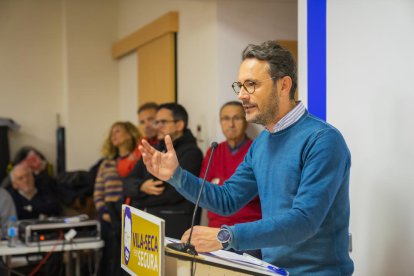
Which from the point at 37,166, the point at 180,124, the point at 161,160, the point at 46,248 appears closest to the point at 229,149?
the point at 180,124

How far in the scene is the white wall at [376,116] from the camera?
216 cm

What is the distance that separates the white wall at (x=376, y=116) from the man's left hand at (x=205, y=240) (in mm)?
910

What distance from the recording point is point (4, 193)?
452cm

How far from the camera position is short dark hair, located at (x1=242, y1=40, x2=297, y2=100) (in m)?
1.87

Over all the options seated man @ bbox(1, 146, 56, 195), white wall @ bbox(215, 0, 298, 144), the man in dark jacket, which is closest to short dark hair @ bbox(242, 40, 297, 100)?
the man in dark jacket

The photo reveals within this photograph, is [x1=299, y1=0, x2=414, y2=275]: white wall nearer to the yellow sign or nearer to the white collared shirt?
the white collared shirt

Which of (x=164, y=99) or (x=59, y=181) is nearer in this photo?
(x=164, y=99)

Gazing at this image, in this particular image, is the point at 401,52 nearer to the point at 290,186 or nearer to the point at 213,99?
the point at 290,186

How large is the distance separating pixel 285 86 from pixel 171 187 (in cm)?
180

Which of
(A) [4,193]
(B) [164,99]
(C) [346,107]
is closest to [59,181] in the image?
(A) [4,193]

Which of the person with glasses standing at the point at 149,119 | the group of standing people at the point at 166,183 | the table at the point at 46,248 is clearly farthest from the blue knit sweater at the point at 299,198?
the person with glasses standing at the point at 149,119

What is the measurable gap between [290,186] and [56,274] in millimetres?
3271

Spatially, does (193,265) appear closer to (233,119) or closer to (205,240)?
(205,240)

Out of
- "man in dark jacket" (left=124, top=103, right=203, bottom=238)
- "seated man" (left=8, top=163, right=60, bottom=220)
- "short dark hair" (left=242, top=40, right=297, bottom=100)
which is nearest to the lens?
"short dark hair" (left=242, top=40, right=297, bottom=100)
